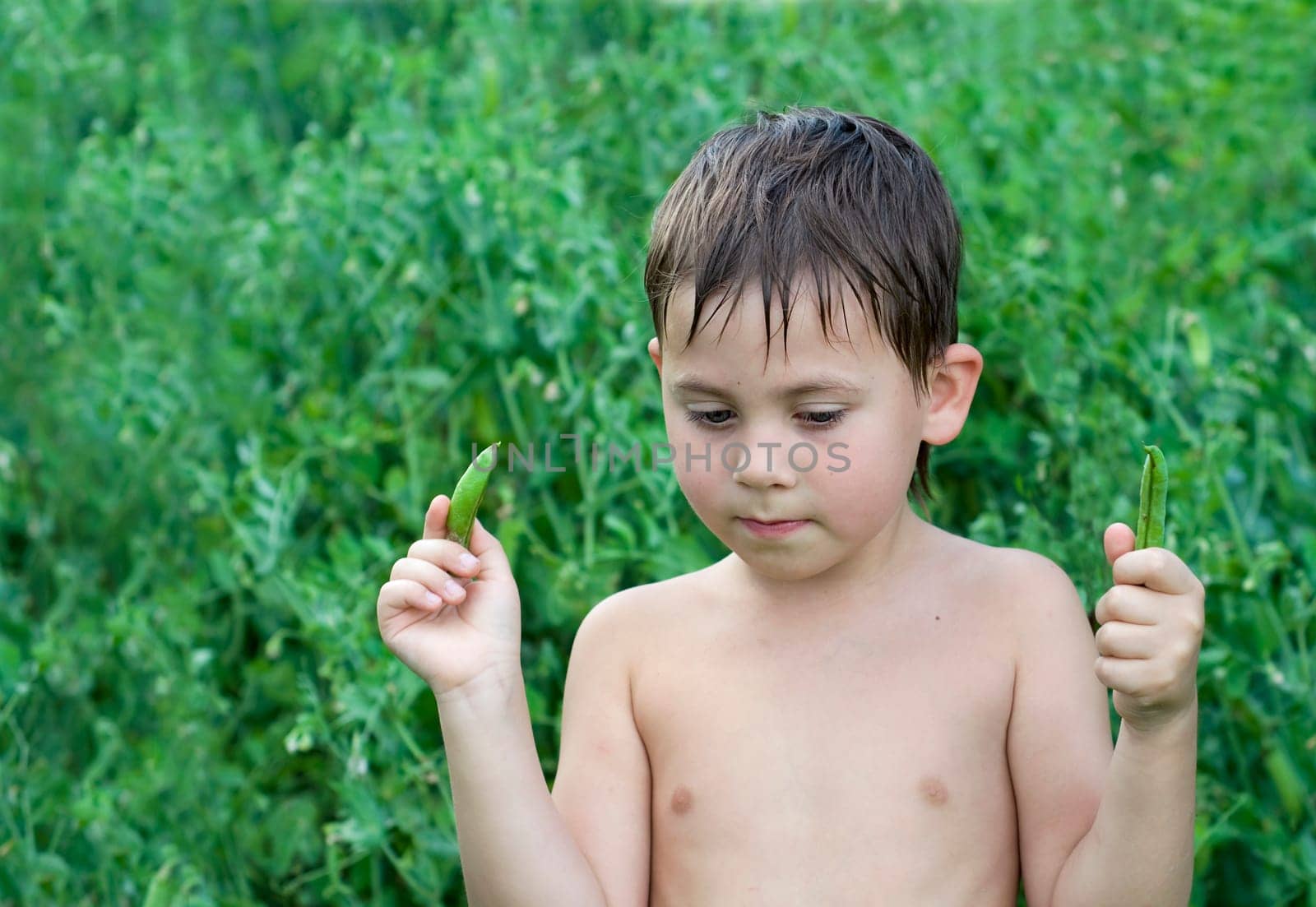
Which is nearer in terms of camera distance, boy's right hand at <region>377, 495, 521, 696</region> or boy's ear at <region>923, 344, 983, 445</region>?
boy's right hand at <region>377, 495, 521, 696</region>

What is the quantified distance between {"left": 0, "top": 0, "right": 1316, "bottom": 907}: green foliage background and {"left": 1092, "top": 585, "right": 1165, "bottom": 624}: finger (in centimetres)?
81

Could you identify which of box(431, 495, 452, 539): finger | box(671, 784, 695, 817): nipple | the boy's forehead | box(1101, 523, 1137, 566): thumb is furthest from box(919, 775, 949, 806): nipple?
box(431, 495, 452, 539): finger

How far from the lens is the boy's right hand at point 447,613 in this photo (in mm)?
1539

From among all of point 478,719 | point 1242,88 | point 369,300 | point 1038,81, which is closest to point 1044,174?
point 1038,81

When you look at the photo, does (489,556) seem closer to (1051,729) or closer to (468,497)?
(468,497)

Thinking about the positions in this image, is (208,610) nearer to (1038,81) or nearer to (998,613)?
(998,613)

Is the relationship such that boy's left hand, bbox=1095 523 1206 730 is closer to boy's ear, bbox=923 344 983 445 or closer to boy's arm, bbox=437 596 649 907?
boy's ear, bbox=923 344 983 445

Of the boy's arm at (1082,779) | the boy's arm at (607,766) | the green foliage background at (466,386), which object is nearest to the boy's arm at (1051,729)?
the boy's arm at (1082,779)

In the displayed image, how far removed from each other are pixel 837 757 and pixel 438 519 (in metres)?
0.50

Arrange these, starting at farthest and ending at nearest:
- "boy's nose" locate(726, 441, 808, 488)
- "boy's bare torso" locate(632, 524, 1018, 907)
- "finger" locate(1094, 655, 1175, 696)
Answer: "boy's bare torso" locate(632, 524, 1018, 907), "boy's nose" locate(726, 441, 808, 488), "finger" locate(1094, 655, 1175, 696)

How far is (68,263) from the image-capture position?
12.1 ft

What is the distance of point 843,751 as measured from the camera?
165 centimetres

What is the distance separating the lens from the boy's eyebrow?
4.99 ft

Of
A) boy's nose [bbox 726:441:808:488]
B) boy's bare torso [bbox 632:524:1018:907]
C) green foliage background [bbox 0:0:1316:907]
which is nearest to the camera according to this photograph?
boy's nose [bbox 726:441:808:488]
